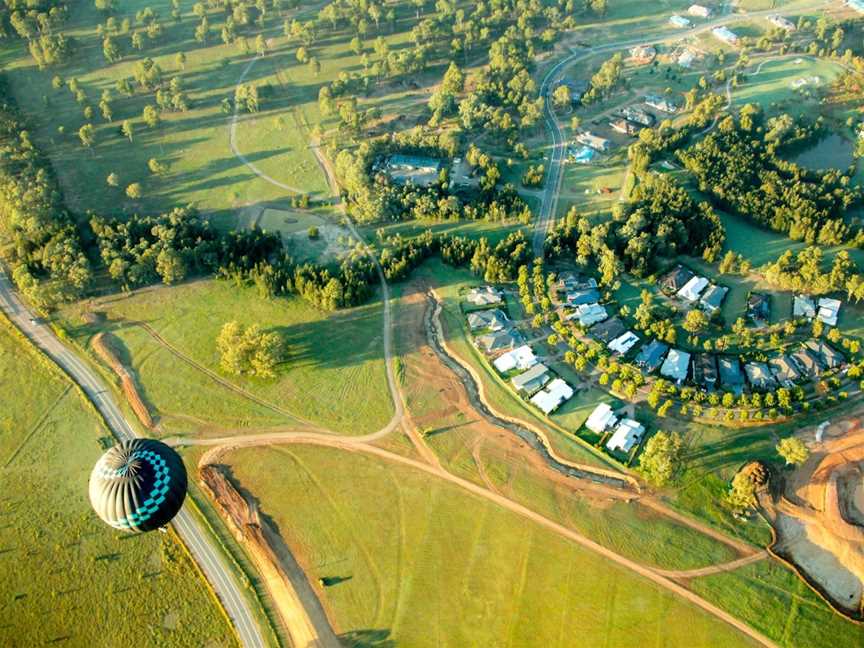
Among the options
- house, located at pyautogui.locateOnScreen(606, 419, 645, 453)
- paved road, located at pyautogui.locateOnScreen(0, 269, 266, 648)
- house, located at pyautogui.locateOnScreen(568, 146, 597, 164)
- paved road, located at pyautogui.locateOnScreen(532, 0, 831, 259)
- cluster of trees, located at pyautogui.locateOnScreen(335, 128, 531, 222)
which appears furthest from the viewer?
house, located at pyautogui.locateOnScreen(568, 146, 597, 164)

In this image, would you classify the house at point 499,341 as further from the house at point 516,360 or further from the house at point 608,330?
the house at point 608,330

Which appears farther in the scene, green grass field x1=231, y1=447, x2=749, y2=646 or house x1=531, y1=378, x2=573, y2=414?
house x1=531, y1=378, x2=573, y2=414

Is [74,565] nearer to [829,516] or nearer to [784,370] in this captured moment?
[829,516]

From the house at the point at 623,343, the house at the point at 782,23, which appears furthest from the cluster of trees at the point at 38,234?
the house at the point at 782,23

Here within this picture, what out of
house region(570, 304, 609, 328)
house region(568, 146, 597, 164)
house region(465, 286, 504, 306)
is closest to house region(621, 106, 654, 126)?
house region(568, 146, 597, 164)

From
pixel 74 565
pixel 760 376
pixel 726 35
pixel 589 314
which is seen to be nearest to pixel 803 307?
pixel 760 376

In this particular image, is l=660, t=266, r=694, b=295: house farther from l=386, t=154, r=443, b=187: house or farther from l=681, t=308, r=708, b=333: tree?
l=386, t=154, r=443, b=187: house
